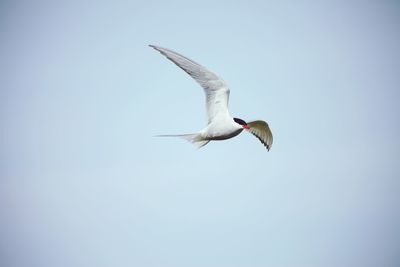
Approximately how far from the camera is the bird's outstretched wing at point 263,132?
432 inches

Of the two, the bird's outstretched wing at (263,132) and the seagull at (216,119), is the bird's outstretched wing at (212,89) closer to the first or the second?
the seagull at (216,119)

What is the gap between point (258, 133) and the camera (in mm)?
11148

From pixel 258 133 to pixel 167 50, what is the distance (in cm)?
311

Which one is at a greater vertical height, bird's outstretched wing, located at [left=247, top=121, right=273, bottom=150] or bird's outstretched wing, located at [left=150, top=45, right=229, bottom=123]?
bird's outstretched wing, located at [left=150, top=45, right=229, bottom=123]

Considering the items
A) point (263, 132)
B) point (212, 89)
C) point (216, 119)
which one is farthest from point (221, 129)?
point (263, 132)

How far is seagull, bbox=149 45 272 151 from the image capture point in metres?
10.3

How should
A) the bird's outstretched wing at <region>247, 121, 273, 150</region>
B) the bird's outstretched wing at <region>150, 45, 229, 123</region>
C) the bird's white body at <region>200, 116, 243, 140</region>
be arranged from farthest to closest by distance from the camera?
the bird's outstretched wing at <region>247, 121, 273, 150</region>
the bird's outstretched wing at <region>150, 45, 229, 123</region>
the bird's white body at <region>200, 116, 243, 140</region>

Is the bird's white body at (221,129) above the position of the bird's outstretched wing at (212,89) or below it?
below

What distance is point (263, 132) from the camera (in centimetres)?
1112

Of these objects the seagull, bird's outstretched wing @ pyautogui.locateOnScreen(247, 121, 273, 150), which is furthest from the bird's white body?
bird's outstretched wing @ pyautogui.locateOnScreen(247, 121, 273, 150)

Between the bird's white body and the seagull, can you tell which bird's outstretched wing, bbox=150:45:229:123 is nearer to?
the seagull

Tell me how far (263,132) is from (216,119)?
1.23 m

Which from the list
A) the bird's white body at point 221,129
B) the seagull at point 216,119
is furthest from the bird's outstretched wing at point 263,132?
the bird's white body at point 221,129

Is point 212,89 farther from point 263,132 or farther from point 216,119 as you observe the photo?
point 263,132
